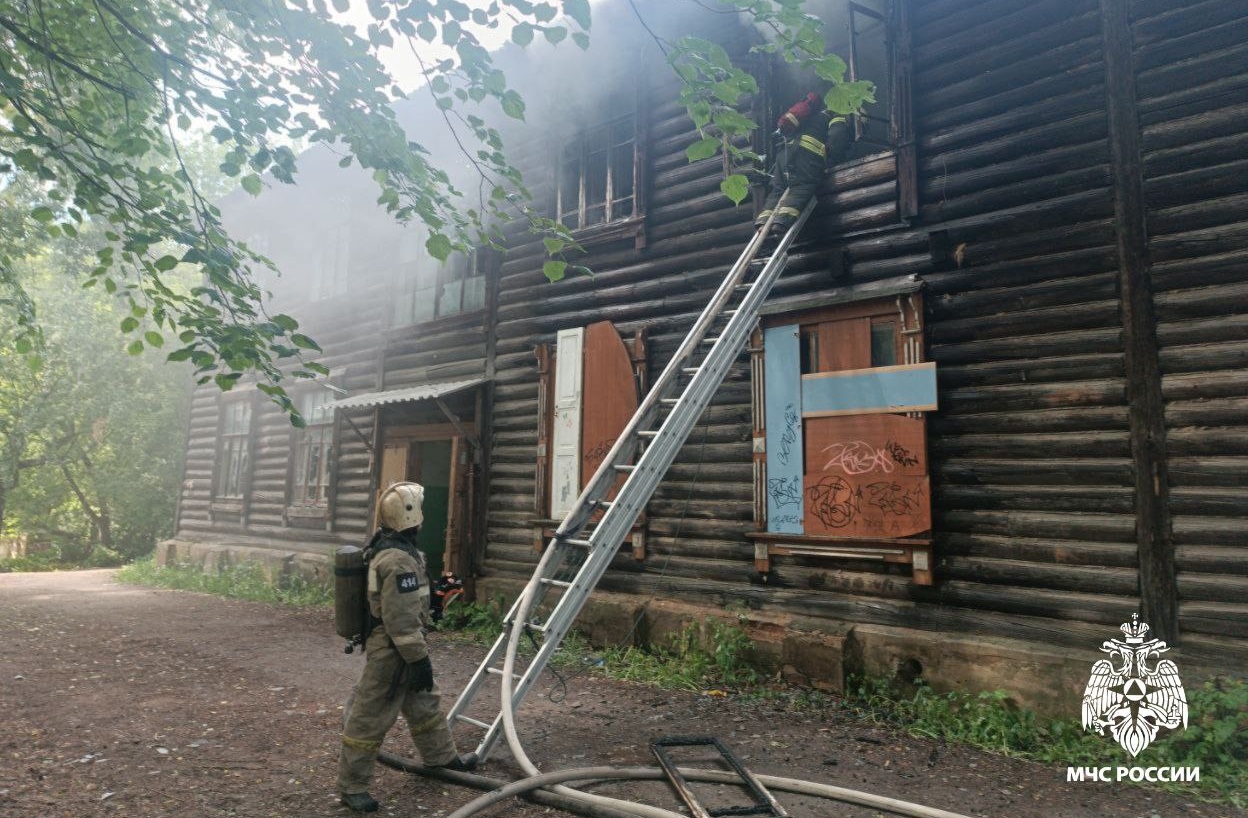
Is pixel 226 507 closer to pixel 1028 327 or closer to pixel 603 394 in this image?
pixel 603 394

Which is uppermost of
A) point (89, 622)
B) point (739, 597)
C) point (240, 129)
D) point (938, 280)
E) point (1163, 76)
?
point (1163, 76)

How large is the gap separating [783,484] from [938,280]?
234cm

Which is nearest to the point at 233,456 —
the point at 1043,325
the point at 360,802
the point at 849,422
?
the point at 360,802

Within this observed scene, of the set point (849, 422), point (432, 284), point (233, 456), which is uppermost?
point (432, 284)

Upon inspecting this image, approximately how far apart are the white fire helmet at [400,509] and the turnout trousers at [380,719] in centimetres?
64

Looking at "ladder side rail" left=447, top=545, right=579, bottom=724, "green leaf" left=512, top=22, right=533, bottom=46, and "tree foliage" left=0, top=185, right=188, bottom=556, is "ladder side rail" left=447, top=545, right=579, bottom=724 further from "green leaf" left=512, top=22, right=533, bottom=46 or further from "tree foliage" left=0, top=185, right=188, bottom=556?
"tree foliage" left=0, top=185, right=188, bottom=556

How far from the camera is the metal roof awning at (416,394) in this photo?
378 inches

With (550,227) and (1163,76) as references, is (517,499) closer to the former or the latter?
(550,227)

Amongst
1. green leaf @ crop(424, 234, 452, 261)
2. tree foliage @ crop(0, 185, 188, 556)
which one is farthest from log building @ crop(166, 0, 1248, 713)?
tree foliage @ crop(0, 185, 188, 556)

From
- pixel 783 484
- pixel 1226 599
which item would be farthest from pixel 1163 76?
pixel 783 484

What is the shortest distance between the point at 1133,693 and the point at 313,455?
41.9ft

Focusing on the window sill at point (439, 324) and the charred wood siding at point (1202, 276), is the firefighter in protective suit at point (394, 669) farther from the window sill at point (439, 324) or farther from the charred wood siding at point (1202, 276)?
the window sill at point (439, 324)

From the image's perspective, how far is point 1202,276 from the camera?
16.7 feet

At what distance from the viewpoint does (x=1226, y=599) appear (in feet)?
15.6
